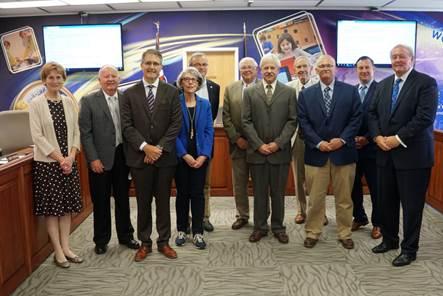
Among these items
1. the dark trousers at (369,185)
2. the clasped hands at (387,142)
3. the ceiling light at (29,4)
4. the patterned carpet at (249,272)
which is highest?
the ceiling light at (29,4)

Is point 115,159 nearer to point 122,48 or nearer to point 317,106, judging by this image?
point 317,106

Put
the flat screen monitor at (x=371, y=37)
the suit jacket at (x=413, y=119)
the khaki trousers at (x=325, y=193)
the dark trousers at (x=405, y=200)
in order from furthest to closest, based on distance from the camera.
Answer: the flat screen monitor at (x=371, y=37) → the khaki trousers at (x=325, y=193) → the dark trousers at (x=405, y=200) → the suit jacket at (x=413, y=119)

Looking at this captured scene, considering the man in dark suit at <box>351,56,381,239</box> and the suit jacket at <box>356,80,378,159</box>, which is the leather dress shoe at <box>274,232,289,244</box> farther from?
the suit jacket at <box>356,80,378,159</box>

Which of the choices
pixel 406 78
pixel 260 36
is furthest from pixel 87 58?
pixel 406 78

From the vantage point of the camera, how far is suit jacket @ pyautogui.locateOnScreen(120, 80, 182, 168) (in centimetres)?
297

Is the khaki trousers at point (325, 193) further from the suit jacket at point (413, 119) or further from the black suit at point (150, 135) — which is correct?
the black suit at point (150, 135)

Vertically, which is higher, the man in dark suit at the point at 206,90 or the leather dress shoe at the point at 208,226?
the man in dark suit at the point at 206,90

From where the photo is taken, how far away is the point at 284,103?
3.33 meters

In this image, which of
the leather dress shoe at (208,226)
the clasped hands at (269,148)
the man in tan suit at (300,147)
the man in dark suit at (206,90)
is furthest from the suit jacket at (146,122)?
the man in tan suit at (300,147)

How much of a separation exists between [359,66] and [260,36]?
3.32 m

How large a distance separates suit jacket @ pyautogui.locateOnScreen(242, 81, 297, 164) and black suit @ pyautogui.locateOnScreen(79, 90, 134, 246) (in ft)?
3.55

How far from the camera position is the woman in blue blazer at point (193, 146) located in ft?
10.5

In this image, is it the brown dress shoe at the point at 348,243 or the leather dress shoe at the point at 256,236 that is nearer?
the brown dress shoe at the point at 348,243

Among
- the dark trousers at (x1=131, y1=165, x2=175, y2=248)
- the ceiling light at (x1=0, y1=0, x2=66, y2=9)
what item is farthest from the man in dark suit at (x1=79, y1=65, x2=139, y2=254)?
the ceiling light at (x1=0, y1=0, x2=66, y2=9)
